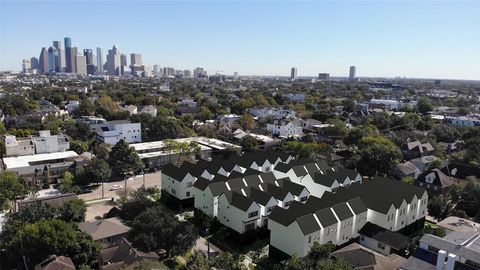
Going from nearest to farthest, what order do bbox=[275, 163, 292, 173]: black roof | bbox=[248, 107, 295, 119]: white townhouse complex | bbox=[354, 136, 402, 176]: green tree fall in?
bbox=[275, 163, 292, 173]: black roof
bbox=[354, 136, 402, 176]: green tree
bbox=[248, 107, 295, 119]: white townhouse complex

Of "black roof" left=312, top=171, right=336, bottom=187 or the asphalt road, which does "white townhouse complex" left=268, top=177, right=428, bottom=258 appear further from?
the asphalt road

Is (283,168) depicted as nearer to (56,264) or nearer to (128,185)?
(128,185)

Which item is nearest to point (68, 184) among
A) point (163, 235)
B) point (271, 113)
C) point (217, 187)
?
point (217, 187)

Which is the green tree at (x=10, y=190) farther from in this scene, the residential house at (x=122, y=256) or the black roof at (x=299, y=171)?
the black roof at (x=299, y=171)

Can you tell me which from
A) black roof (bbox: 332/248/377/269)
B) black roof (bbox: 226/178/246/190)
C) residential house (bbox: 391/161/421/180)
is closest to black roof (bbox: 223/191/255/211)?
black roof (bbox: 226/178/246/190)

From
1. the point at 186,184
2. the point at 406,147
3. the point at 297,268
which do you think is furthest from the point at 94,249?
the point at 406,147

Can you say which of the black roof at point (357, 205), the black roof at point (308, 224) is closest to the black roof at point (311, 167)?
→ the black roof at point (357, 205)
